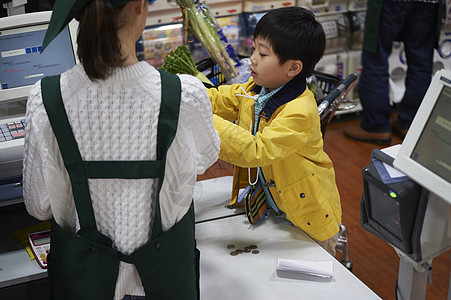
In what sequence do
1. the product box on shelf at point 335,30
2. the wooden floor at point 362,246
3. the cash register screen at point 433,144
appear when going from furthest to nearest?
1. the product box on shelf at point 335,30
2. the wooden floor at point 362,246
3. the cash register screen at point 433,144

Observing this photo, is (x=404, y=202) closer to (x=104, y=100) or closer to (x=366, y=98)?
(x=104, y=100)

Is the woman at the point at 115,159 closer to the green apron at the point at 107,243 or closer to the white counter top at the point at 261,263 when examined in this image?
the green apron at the point at 107,243

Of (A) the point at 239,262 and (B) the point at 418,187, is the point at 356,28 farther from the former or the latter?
(B) the point at 418,187

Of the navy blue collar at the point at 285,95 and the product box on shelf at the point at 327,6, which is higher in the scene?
the navy blue collar at the point at 285,95

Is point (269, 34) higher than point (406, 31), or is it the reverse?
point (269, 34)

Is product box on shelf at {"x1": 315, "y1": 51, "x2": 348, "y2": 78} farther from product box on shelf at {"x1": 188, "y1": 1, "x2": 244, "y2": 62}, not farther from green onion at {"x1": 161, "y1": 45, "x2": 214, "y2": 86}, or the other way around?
green onion at {"x1": 161, "y1": 45, "x2": 214, "y2": 86}

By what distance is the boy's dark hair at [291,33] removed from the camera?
1879 millimetres

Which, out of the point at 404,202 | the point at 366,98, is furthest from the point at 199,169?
the point at 366,98

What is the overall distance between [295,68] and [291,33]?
124 millimetres

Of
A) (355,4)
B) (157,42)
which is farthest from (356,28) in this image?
(157,42)

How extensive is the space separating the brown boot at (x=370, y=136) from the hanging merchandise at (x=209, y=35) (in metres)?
2.02

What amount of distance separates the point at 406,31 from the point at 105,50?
3358 mm

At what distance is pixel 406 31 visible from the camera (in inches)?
163

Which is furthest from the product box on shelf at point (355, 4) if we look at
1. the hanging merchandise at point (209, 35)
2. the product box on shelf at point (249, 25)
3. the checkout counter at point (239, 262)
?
the checkout counter at point (239, 262)
